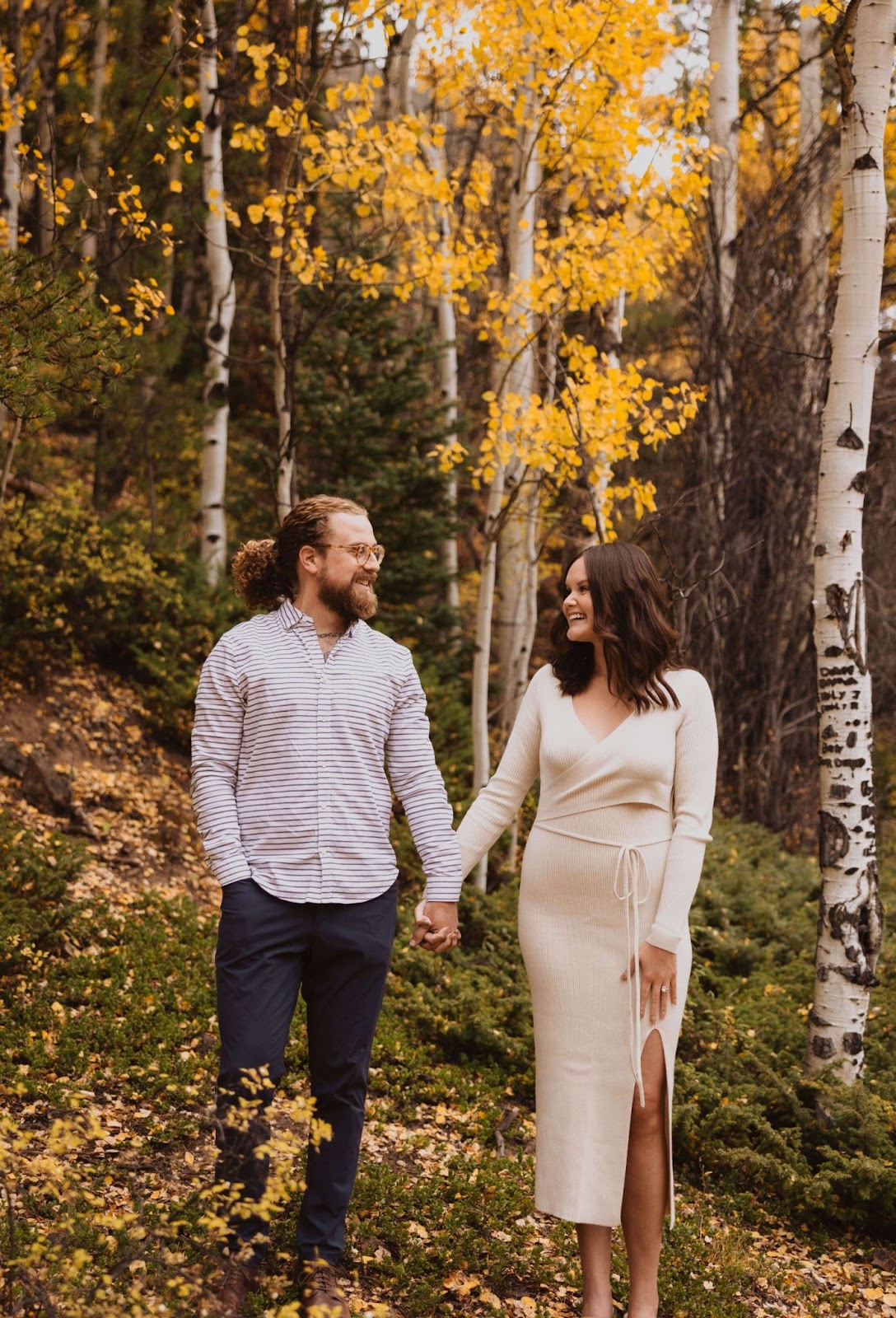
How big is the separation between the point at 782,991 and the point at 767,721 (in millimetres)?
4602

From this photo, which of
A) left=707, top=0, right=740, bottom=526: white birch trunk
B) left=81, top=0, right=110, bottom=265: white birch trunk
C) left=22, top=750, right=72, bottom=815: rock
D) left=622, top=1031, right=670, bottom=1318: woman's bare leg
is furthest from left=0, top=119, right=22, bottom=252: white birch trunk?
left=622, top=1031, right=670, bottom=1318: woman's bare leg

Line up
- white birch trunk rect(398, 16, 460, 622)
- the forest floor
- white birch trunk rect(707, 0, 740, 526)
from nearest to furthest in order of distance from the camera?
the forest floor
white birch trunk rect(398, 16, 460, 622)
white birch trunk rect(707, 0, 740, 526)

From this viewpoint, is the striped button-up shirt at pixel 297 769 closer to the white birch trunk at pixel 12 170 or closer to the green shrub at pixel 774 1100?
the green shrub at pixel 774 1100

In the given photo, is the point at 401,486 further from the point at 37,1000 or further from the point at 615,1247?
the point at 615,1247

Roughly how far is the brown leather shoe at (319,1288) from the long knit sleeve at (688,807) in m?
1.20

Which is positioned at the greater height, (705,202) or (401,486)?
(705,202)

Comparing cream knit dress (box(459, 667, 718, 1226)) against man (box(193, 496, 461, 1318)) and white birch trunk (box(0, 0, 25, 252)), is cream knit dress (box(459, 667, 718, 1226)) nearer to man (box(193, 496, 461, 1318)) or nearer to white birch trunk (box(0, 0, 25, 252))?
man (box(193, 496, 461, 1318))

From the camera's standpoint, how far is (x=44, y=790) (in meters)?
6.50

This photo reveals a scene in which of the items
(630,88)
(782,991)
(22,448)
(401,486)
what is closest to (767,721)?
(401,486)

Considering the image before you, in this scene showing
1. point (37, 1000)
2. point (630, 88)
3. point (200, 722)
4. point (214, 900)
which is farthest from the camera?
point (630, 88)

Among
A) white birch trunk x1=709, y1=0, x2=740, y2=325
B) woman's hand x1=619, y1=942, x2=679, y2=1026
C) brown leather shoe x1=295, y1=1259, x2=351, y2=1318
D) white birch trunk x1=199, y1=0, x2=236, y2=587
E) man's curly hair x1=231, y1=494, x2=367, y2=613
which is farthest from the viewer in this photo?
white birch trunk x1=709, y1=0, x2=740, y2=325

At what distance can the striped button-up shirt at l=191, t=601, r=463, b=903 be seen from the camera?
277 centimetres

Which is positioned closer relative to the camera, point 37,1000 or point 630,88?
point 37,1000

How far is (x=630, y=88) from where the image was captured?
7312 millimetres
